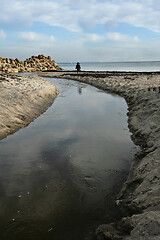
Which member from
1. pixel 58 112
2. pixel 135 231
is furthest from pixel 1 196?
pixel 58 112

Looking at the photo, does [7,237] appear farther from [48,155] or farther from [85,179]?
[48,155]

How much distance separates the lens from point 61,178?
580 cm

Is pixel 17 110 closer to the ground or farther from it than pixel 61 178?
farther from it

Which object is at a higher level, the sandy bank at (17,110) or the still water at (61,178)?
the sandy bank at (17,110)

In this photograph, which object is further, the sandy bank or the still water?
the sandy bank

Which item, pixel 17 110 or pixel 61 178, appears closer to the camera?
pixel 61 178

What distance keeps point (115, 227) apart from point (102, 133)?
5738 mm

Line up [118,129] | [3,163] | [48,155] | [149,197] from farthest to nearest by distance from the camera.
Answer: [118,129] → [48,155] → [3,163] → [149,197]

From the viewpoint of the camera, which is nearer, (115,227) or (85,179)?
(115,227)

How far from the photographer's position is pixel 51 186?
17.8 feet

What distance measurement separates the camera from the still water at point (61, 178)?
13.6 ft

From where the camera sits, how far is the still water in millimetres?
4133

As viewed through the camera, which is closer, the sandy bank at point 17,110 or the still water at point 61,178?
the still water at point 61,178

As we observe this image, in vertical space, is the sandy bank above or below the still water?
above
